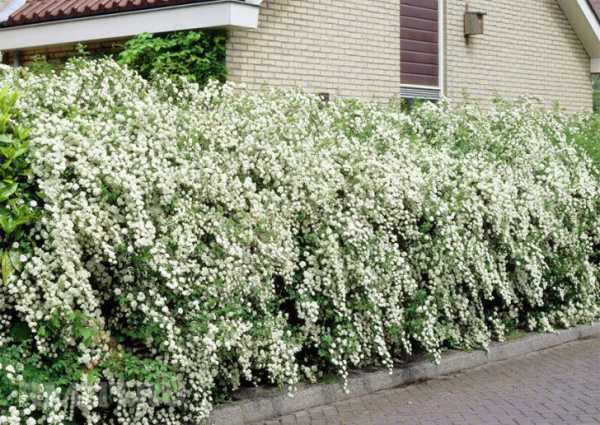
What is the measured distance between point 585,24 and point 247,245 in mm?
14180

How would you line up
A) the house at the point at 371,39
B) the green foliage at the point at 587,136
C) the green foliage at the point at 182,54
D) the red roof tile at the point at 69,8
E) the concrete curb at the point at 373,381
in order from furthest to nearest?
1. the house at the point at 371,39
2. the red roof tile at the point at 69,8
3. the green foliage at the point at 182,54
4. the green foliage at the point at 587,136
5. the concrete curb at the point at 373,381

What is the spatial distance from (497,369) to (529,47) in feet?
35.6

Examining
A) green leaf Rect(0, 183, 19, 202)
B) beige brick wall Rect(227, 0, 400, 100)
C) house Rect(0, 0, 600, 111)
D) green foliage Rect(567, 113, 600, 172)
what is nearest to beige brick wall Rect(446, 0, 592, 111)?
house Rect(0, 0, 600, 111)

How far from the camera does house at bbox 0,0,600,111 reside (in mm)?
13172

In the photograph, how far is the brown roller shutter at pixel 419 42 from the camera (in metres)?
16.6

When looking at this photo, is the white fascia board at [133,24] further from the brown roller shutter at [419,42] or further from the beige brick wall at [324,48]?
the brown roller shutter at [419,42]

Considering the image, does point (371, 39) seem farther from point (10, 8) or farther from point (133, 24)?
point (10, 8)

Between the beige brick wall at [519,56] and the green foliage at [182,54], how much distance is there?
5.60 meters

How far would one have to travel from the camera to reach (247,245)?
748 centimetres

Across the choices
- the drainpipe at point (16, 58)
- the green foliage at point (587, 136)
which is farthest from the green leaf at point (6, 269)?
the drainpipe at point (16, 58)

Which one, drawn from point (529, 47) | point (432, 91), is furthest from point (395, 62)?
point (529, 47)

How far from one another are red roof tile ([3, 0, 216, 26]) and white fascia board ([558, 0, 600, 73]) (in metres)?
9.56

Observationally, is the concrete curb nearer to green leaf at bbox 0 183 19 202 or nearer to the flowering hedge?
the flowering hedge

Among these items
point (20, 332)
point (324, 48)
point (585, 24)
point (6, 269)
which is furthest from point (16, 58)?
point (585, 24)
